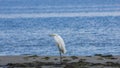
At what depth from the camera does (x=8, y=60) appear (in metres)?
29.7

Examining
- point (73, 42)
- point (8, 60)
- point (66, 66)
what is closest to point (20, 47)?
point (73, 42)

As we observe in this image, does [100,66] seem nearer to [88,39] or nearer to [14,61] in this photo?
[14,61]

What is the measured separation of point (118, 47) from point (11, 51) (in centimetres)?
666

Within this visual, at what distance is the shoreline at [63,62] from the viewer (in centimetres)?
2709

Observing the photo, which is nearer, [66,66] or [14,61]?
[66,66]

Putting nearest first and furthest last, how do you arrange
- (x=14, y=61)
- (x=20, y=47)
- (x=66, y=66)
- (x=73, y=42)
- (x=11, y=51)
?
(x=66, y=66) → (x=14, y=61) → (x=11, y=51) → (x=20, y=47) → (x=73, y=42)

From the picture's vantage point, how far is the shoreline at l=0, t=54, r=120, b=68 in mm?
27094

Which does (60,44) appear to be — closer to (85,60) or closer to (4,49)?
(85,60)

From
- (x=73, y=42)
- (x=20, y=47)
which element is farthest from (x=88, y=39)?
(x=20, y=47)

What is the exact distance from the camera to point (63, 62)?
28281mm

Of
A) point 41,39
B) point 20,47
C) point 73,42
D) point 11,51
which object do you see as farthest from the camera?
point 41,39

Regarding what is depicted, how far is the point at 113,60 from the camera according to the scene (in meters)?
29.3

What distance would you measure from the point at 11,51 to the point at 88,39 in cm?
1005

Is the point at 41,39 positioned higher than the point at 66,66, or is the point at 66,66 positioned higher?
the point at 41,39
